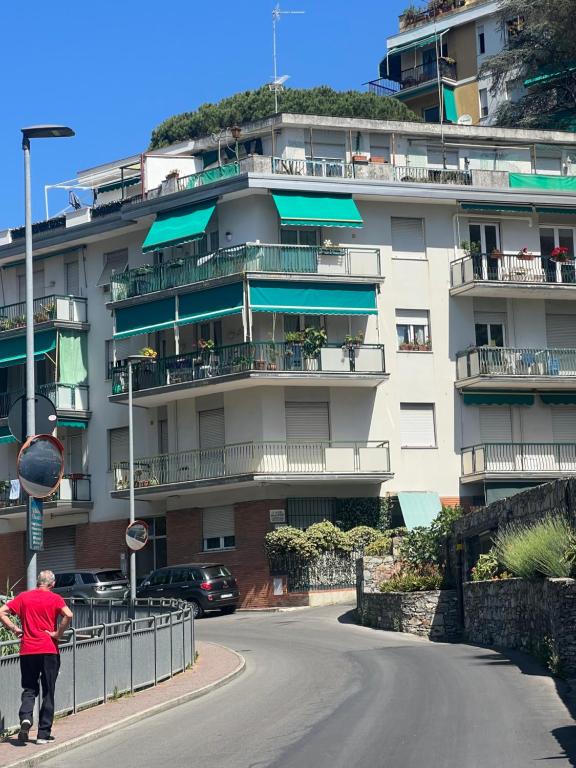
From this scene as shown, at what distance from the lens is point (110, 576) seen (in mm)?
42594

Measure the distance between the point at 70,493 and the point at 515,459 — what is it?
1635 centimetres

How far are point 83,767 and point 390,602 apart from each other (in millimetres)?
20196

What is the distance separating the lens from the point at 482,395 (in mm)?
47500

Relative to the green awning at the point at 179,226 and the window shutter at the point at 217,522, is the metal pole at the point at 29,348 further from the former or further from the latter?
the window shutter at the point at 217,522

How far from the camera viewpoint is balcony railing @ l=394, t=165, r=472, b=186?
4838 centimetres

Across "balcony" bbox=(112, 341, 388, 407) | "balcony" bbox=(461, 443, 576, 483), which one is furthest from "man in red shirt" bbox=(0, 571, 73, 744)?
"balcony" bbox=(461, 443, 576, 483)

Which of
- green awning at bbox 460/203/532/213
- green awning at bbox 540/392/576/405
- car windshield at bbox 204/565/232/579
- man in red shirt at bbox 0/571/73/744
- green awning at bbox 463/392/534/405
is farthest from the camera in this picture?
green awning at bbox 460/203/532/213

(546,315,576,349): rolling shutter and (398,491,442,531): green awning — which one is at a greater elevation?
(546,315,576,349): rolling shutter

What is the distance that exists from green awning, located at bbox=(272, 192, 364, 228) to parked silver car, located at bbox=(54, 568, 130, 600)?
13130 mm

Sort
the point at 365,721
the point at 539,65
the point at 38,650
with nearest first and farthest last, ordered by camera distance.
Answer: the point at 38,650, the point at 365,721, the point at 539,65

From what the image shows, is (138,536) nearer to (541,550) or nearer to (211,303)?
(541,550)

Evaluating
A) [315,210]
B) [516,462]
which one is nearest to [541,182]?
[315,210]

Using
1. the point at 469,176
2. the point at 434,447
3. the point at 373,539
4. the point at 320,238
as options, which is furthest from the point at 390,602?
the point at 469,176

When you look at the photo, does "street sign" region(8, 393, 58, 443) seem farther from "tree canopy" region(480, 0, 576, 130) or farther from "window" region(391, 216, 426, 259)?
"tree canopy" region(480, 0, 576, 130)
